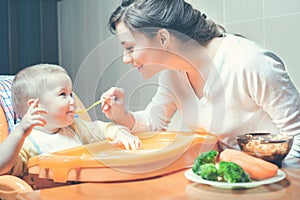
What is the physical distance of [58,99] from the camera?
0.99m

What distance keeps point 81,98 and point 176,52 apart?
47 cm

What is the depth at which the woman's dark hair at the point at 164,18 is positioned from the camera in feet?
3.22

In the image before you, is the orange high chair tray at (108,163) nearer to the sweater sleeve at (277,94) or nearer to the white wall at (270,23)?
the sweater sleeve at (277,94)

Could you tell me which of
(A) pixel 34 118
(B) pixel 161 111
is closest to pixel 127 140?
(A) pixel 34 118

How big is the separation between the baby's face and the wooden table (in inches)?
11.5

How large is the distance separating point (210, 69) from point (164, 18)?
18 centimetres

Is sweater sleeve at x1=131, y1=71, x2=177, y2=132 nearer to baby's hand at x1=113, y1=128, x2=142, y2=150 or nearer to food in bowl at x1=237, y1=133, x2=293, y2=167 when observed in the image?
baby's hand at x1=113, y1=128, x2=142, y2=150

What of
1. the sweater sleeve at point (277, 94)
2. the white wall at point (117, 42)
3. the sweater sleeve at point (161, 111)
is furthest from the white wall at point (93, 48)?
the sweater sleeve at point (277, 94)

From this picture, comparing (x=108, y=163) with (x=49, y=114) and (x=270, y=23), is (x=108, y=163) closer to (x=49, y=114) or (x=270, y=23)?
(x=49, y=114)

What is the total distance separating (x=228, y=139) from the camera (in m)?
1.01

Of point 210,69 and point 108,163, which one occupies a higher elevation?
point 210,69

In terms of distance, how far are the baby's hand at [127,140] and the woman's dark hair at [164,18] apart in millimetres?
249

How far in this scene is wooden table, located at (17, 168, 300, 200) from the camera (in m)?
0.66

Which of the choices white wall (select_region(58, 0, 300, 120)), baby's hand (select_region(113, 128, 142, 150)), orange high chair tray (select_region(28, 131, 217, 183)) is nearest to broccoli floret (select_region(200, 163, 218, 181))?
orange high chair tray (select_region(28, 131, 217, 183))
